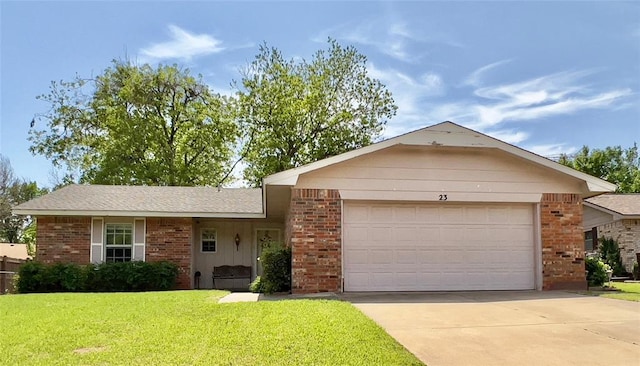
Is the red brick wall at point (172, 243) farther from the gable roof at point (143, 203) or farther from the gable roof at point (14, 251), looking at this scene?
the gable roof at point (14, 251)

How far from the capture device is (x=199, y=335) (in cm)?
666

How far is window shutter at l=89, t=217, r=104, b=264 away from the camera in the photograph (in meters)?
16.0

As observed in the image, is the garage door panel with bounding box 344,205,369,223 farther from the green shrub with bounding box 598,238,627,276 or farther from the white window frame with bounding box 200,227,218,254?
the green shrub with bounding box 598,238,627,276

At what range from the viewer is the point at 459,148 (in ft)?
39.0

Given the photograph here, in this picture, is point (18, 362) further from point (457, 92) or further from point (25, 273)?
point (457, 92)

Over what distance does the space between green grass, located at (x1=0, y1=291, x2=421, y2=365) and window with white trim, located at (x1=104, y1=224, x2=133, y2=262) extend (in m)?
6.66

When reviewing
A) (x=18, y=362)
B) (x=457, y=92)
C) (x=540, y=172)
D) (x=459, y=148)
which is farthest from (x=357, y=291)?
(x=457, y=92)

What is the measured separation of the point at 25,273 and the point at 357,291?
32.4ft

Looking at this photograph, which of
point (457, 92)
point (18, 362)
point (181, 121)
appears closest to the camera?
point (18, 362)

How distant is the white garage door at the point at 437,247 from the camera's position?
11711 mm

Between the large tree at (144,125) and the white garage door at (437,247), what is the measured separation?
2046 cm

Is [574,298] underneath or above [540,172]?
underneath

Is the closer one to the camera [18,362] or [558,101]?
[18,362]

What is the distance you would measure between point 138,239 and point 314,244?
755 centimetres
